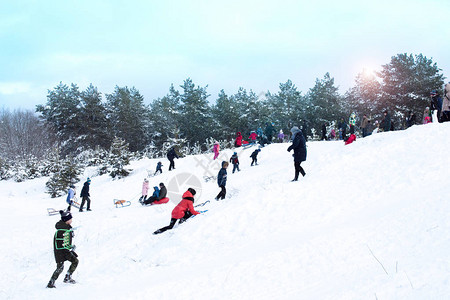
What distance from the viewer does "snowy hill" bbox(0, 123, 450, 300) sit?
3.92 meters

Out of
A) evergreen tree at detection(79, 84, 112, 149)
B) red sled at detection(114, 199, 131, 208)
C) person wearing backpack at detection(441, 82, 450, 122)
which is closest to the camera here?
person wearing backpack at detection(441, 82, 450, 122)

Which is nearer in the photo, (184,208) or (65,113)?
(184,208)

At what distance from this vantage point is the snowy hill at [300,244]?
3916 mm

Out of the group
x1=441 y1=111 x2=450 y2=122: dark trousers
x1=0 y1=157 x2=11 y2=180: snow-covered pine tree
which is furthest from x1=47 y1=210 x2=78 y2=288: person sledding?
x1=0 y1=157 x2=11 y2=180: snow-covered pine tree

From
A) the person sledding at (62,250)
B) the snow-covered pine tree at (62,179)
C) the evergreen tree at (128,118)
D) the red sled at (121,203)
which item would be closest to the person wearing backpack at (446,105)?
the person sledding at (62,250)

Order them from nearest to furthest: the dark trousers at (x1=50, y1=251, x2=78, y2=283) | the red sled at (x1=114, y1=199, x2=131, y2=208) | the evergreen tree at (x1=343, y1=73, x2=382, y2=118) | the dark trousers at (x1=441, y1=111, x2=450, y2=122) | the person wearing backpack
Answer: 1. the dark trousers at (x1=50, y1=251, x2=78, y2=283)
2. the person wearing backpack
3. the dark trousers at (x1=441, y1=111, x2=450, y2=122)
4. the red sled at (x1=114, y1=199, x2=131, y2=208)
5. the evergreen tree at (x1=343, y1=73, x2=382, y2=118)

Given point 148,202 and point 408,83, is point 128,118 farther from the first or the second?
point 408,83

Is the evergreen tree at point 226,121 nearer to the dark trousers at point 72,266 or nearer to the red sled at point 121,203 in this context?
the red sled at point 121,203

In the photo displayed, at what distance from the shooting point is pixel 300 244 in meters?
5.20

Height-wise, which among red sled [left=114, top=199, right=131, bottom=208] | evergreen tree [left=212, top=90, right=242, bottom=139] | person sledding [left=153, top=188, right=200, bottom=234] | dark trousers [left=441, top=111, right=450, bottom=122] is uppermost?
evergreen tree [left=212, top=90, right=242, bottom=139]

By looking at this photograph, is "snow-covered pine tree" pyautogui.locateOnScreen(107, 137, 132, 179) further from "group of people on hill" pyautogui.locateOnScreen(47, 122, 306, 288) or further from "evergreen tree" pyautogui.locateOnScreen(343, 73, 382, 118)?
"evergreen tree" pyautogui.locateOnScreen(343, 73, 382, 118)

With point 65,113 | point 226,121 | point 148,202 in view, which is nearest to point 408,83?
point 226,121

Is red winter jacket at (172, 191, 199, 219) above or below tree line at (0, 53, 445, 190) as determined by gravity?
Answer: below

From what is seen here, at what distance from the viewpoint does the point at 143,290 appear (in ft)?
16.0
